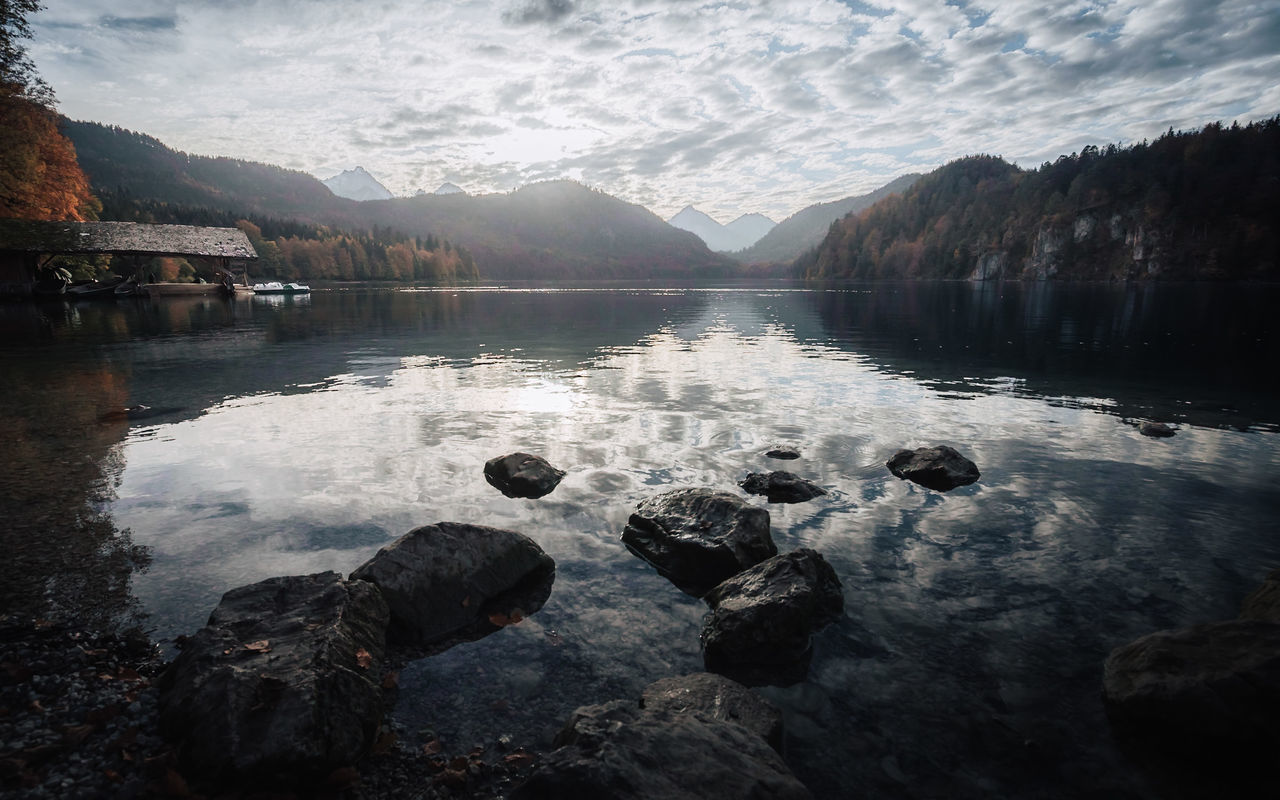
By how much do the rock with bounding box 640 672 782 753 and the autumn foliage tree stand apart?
74089 millimetres

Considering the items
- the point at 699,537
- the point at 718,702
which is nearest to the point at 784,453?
the point at 699,537

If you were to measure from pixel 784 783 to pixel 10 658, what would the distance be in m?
7.13

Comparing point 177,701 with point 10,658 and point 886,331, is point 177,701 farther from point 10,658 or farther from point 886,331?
point 886,331

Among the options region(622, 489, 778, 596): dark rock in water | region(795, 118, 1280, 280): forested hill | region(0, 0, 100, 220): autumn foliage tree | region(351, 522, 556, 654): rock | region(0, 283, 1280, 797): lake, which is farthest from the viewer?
region(795, 118, 1280, 280): forested hill

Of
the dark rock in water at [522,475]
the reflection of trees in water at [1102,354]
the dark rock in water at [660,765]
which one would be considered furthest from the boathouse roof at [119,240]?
the dark rock in water at [660,765]

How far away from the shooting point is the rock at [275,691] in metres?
4.25

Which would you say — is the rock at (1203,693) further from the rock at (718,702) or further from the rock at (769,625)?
the rock at (718,702)

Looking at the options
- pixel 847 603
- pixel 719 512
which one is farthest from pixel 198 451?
pixel 847 603

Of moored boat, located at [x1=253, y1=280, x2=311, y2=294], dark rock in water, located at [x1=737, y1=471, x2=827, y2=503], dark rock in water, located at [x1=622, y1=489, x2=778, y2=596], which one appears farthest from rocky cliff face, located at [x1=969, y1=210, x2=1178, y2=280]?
moored boat, located at [x1=253, y1=280, x2=311, y2=294]

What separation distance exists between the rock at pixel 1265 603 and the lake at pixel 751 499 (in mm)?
524

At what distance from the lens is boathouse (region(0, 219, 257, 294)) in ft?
194

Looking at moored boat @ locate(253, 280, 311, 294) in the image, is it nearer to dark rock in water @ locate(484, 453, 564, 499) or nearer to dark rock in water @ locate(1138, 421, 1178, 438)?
dark rock in water @ locate(484, 453, 564, 499)

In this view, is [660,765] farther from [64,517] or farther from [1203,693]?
[64,517]

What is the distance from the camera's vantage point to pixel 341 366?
81.7 feet
